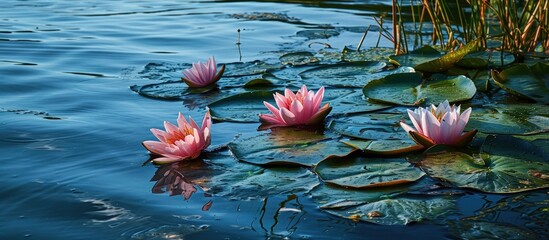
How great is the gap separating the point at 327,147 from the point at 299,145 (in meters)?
0.10

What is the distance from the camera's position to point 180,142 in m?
2.45

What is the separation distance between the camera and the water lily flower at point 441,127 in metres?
2.39

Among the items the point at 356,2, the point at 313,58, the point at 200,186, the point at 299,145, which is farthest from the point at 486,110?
the point at 356,2

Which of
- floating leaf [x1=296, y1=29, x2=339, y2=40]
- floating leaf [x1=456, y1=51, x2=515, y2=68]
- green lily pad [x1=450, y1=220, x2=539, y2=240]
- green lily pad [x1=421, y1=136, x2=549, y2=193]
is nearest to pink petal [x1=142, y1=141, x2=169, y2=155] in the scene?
green lily pad [x1=421, y1=136, x2=549, y2=193]

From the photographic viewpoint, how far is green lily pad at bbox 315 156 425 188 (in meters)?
2.21

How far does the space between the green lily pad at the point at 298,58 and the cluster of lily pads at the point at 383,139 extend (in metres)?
0.24

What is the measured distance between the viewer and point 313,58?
4289 mm

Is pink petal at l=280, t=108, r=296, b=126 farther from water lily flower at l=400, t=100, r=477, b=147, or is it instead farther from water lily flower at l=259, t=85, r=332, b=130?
water lily flower at l=400, t=100, r=477, b=147

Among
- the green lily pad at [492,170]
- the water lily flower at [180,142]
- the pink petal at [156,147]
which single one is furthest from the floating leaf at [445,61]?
the pink petal at [156,147]

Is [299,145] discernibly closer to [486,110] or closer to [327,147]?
[327,147]

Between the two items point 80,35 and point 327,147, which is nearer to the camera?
point 327,147

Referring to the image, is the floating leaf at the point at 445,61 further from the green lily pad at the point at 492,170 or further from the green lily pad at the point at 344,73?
the green lily pad at the point at 492,170

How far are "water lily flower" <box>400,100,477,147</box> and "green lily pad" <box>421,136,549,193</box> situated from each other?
5cm

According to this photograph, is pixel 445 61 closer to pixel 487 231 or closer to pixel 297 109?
pixel 297 109
